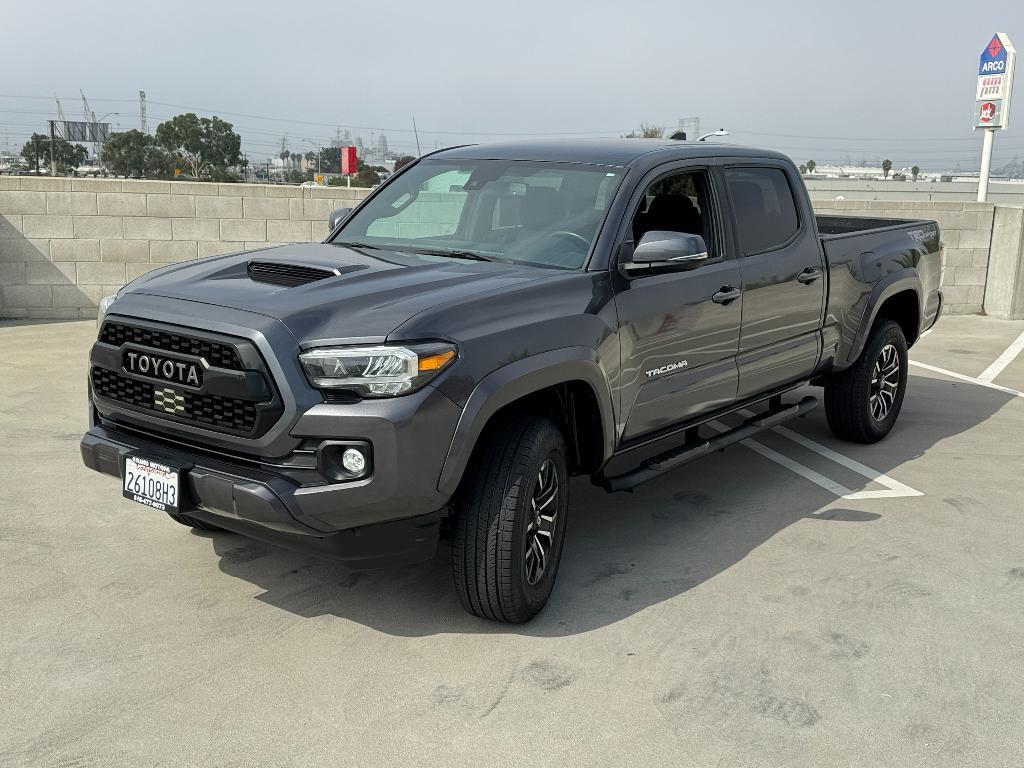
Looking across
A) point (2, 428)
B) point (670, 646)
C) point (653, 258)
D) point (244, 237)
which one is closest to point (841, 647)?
point (670, 646)

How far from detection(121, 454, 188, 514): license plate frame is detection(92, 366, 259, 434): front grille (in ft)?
0.60

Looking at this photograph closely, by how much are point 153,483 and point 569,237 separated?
6.59 feet

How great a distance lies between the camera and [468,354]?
3725 mm

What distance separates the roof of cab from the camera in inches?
199

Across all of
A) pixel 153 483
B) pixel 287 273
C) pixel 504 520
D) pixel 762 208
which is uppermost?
pixel 762 208

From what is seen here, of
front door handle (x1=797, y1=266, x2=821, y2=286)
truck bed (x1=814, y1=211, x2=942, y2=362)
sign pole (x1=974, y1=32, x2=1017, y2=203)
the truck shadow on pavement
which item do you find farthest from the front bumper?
sign pole (x1=974, y1=32, x2=1017, y2=203)

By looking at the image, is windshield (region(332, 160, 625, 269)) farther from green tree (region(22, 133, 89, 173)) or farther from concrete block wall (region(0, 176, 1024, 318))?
green tree (region(22, 133, 89, 173))

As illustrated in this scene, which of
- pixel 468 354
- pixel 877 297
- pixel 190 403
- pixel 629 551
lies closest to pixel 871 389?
pixel 877 297

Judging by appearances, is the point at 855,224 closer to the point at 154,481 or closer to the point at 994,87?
the point at 154,481

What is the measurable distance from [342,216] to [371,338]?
2332 millimetres

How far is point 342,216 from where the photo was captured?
5.75 m

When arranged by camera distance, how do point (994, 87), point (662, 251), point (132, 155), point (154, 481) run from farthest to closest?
point (132, 155), point (994, 87), point (662, 251), point (154, 481)

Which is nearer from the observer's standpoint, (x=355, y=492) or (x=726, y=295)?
(x=355, y=492)

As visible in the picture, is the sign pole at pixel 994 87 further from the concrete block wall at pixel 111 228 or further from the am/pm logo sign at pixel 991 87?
the concrete block wall at pixel 111 228
